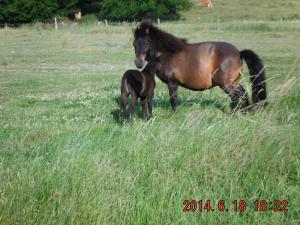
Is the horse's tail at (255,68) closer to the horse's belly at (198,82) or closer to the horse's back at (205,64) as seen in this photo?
the horse's back at (205,64)

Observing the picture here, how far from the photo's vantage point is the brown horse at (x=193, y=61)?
951 cm

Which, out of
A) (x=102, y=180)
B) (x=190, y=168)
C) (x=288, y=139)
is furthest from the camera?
(x=288, y=139)

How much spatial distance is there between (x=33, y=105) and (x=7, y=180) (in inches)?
294

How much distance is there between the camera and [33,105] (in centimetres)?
1226

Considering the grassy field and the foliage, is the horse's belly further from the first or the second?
the foliage

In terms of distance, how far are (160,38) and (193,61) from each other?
33.9 inches

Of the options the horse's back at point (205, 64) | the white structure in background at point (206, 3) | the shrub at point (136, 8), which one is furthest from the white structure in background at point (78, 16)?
the horse's back at point (205, 64)

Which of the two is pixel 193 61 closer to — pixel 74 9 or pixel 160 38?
pixel 160 38

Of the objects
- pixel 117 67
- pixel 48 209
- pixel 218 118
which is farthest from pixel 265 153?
pixel 117 67

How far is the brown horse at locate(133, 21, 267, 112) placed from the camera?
31.2 ft

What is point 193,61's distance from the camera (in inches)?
386

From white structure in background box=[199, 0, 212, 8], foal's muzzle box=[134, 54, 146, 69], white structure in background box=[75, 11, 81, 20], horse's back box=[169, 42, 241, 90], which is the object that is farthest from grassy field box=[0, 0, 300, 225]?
white structure in background box=[199, 0, 212, 8]

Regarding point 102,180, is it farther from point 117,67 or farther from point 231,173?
point 117,67
